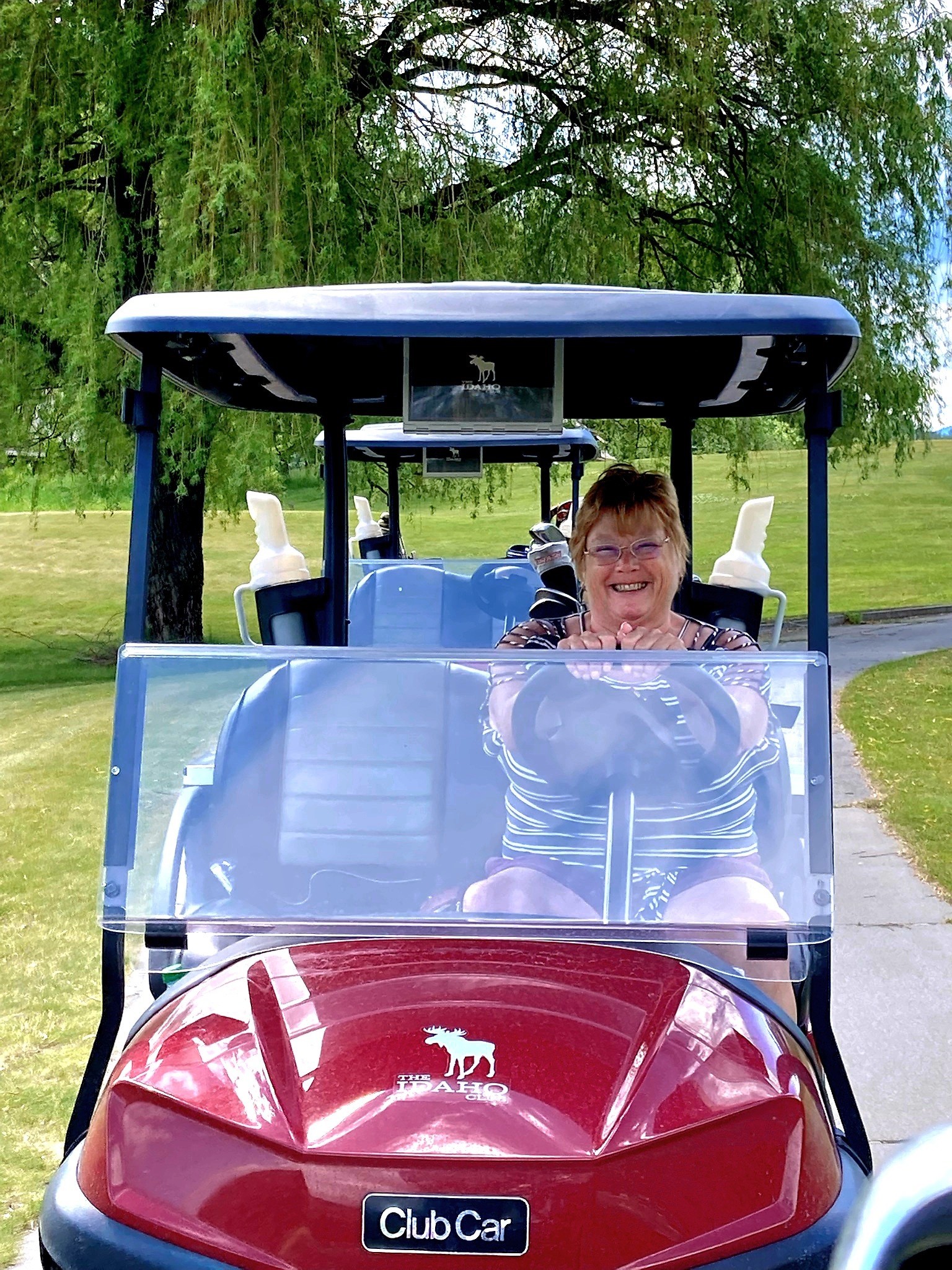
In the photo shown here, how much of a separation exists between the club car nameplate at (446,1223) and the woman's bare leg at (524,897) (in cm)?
56

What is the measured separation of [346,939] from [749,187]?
941 centimetres

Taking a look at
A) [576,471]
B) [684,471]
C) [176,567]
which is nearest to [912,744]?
[576,471]

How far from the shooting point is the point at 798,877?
7.38 feet

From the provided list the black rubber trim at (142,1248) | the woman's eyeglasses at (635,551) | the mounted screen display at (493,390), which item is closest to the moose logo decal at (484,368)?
the mounted screen display at (493,390)

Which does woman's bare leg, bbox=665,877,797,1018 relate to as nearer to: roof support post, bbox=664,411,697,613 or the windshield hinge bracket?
the windshield hinge bracket

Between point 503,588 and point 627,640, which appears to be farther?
point 503,588

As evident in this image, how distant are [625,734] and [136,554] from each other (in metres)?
0.97

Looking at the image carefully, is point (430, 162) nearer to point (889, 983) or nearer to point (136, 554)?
point (889, 983)

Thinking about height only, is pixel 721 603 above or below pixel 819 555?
below

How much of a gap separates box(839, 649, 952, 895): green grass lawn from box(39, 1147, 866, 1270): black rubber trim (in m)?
4.21

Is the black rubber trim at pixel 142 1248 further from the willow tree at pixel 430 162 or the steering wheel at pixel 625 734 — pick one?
the willow tree at pixel 430 162

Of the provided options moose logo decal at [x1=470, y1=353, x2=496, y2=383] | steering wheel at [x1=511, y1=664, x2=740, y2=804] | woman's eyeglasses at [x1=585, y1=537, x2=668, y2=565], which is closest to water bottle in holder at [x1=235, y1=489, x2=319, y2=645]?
woman's eyeglasses at [x1=585, y1=537, x2=668, y2=565]

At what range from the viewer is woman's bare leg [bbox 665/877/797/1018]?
2205 millimetres

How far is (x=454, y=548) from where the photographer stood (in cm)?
2528
